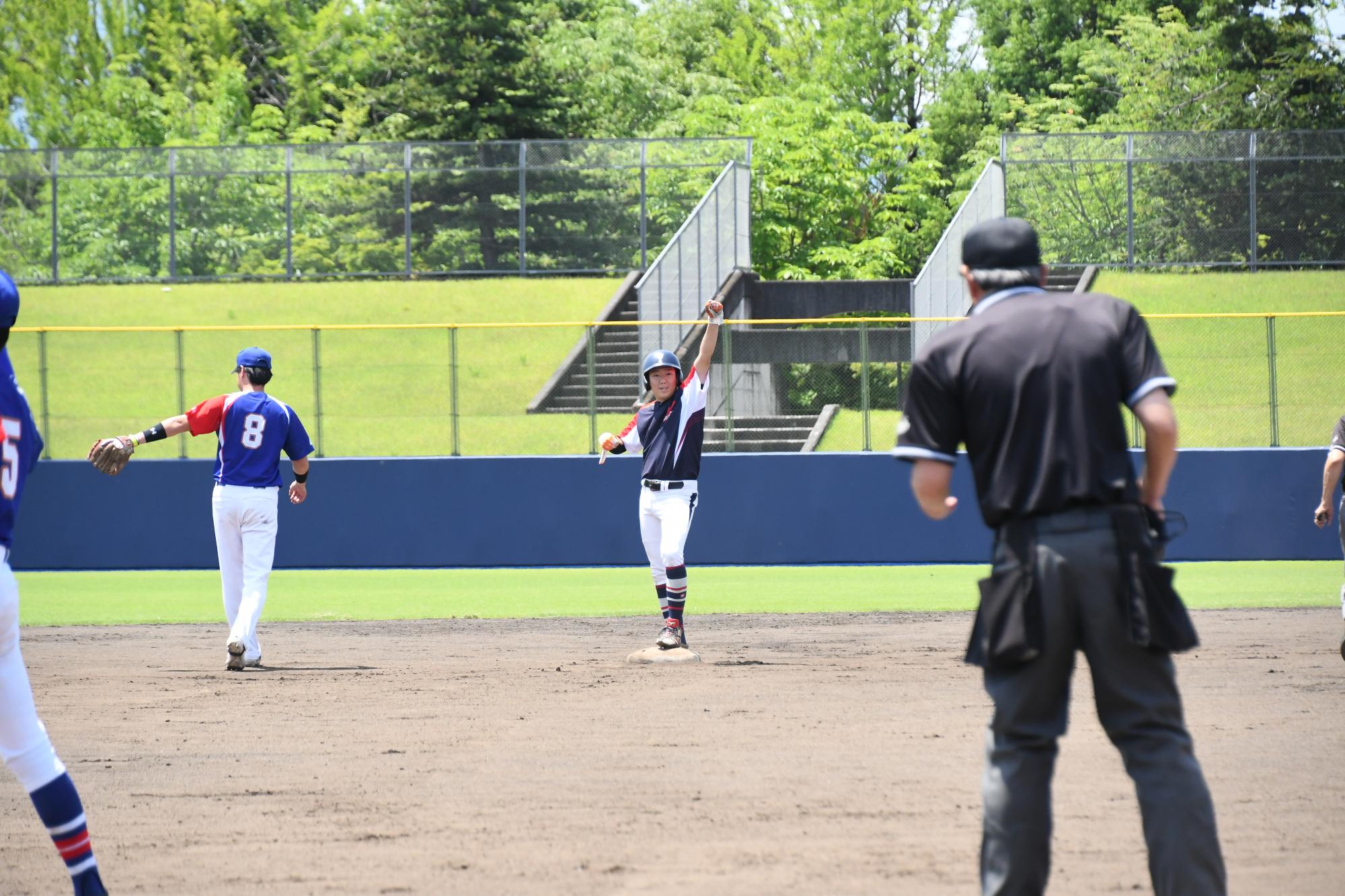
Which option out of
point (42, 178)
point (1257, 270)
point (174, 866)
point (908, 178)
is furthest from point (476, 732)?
point (908, 178)

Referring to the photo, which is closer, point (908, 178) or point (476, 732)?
point (476, 732)

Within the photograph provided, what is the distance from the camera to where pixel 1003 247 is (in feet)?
13.1

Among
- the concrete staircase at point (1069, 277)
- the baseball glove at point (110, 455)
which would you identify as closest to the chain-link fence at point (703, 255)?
the concrete staircase at point (1069, 277)

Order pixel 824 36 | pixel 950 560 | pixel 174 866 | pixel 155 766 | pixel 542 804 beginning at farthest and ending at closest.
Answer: pixel 824 36 → pixel 950 560 → pixel 155 766 → pixel 542 804 → pixel 174 866

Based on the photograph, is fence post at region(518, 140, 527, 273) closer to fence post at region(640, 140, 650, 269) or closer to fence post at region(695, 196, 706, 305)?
fence post at region(640, 140, 650, 269)

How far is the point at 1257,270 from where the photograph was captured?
3203 cm

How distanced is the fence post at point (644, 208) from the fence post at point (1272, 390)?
52.7ft

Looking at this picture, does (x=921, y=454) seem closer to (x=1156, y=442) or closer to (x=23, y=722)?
(x=1156, y=442)

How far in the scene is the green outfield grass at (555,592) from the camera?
13.9 m

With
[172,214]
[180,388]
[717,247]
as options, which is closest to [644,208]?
[717,247]

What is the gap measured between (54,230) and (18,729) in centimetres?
3325

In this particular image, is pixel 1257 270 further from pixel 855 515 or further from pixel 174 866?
pixel 174 866

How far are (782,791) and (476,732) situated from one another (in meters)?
2.12

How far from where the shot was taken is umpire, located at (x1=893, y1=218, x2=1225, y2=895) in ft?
12.2
